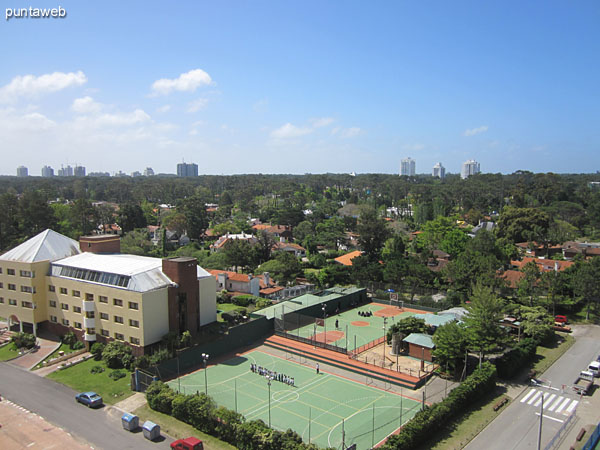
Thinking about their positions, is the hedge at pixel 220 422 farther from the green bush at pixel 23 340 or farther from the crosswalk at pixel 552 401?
the crosswalk at pixel 552 401

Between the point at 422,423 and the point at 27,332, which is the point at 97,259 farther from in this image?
the point at 422,423

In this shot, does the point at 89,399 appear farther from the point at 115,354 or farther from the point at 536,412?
the point at 536,412

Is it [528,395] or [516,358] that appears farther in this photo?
[516,358]

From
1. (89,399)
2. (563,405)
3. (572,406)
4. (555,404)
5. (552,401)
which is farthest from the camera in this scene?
(552,401)

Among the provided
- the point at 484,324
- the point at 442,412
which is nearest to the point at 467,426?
the point at 442,412

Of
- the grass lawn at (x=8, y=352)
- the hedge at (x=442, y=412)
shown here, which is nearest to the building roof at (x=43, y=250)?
the grass lawn at (x=8, y=352)
